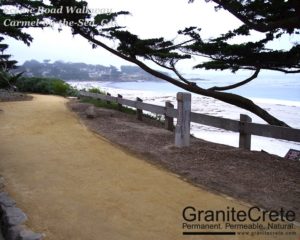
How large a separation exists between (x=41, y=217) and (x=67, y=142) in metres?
4.18

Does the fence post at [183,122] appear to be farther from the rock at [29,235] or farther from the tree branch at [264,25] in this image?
the rock at [29,235]

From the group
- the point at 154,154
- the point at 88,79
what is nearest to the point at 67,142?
the point at 154,154

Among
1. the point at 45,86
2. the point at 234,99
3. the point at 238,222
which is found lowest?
the point at 238,222

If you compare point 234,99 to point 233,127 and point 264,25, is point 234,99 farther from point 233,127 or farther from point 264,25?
point 264,25

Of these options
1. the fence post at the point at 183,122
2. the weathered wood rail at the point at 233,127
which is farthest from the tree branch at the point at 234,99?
the fence post at the point at 183,122

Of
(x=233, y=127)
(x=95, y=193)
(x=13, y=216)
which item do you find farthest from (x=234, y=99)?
(x=13, y=216)

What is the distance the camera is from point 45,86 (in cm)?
2709

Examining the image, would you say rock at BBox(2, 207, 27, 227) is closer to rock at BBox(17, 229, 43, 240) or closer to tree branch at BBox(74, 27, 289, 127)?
rock at BBox(17, 229, 43, 240)

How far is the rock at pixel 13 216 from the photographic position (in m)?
3.51

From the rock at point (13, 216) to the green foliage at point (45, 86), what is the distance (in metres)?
21.6

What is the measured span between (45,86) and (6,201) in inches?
951

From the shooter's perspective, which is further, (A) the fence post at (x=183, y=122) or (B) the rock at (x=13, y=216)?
(A) the fence post at (x=183, y=122)

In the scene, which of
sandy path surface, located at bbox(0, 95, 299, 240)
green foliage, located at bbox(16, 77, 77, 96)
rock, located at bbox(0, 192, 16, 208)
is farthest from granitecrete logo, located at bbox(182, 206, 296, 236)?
green foliage, located at bbox(16, 77, 77, 96)

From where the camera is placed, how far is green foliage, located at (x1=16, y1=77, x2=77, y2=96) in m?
25.7
